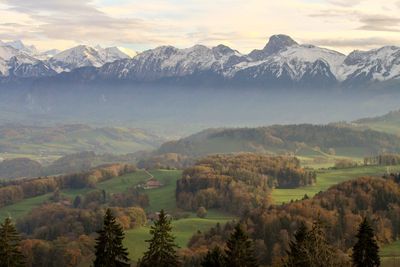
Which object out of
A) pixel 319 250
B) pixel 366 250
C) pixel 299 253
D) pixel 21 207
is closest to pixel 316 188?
pixel 21 207

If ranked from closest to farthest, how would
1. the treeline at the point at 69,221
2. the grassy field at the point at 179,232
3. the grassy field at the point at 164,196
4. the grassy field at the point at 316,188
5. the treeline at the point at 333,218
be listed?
the treeline at the point at 333,218, the grassy field at the point at 179,232, the treeline at the point at 69,221, the grassy field at the point at 316,188, the grassy field at the point at 164,196

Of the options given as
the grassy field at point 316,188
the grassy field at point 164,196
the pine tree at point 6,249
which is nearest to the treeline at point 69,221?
the grassy field at point 164,196

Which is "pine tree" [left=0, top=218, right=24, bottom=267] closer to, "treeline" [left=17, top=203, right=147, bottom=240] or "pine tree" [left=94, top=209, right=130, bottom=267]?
"pine tree" [left=94, top=209, right=130, bottom=267]

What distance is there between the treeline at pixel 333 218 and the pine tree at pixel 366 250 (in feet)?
138

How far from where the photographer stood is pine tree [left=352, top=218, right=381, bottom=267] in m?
56.6

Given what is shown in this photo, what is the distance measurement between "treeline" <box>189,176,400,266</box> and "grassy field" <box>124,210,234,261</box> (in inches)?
275

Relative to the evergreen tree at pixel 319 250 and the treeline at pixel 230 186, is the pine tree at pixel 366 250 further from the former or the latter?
the treeline at pixel 230 186

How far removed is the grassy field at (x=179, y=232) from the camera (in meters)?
117

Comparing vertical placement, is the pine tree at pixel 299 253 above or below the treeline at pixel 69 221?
above

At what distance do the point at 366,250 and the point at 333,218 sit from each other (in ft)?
185

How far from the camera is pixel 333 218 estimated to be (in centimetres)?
11244

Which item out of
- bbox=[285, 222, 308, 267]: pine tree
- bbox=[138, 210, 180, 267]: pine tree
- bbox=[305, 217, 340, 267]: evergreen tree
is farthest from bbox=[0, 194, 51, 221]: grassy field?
bbox=[305, 217, 340, 267]: evergreen tree

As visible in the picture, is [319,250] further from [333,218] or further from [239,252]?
[333,218]

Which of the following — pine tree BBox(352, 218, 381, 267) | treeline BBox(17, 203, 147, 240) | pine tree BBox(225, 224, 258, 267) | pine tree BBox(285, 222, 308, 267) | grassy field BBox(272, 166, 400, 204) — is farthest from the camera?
grassy field BBox(272, 166, 400, 204)
